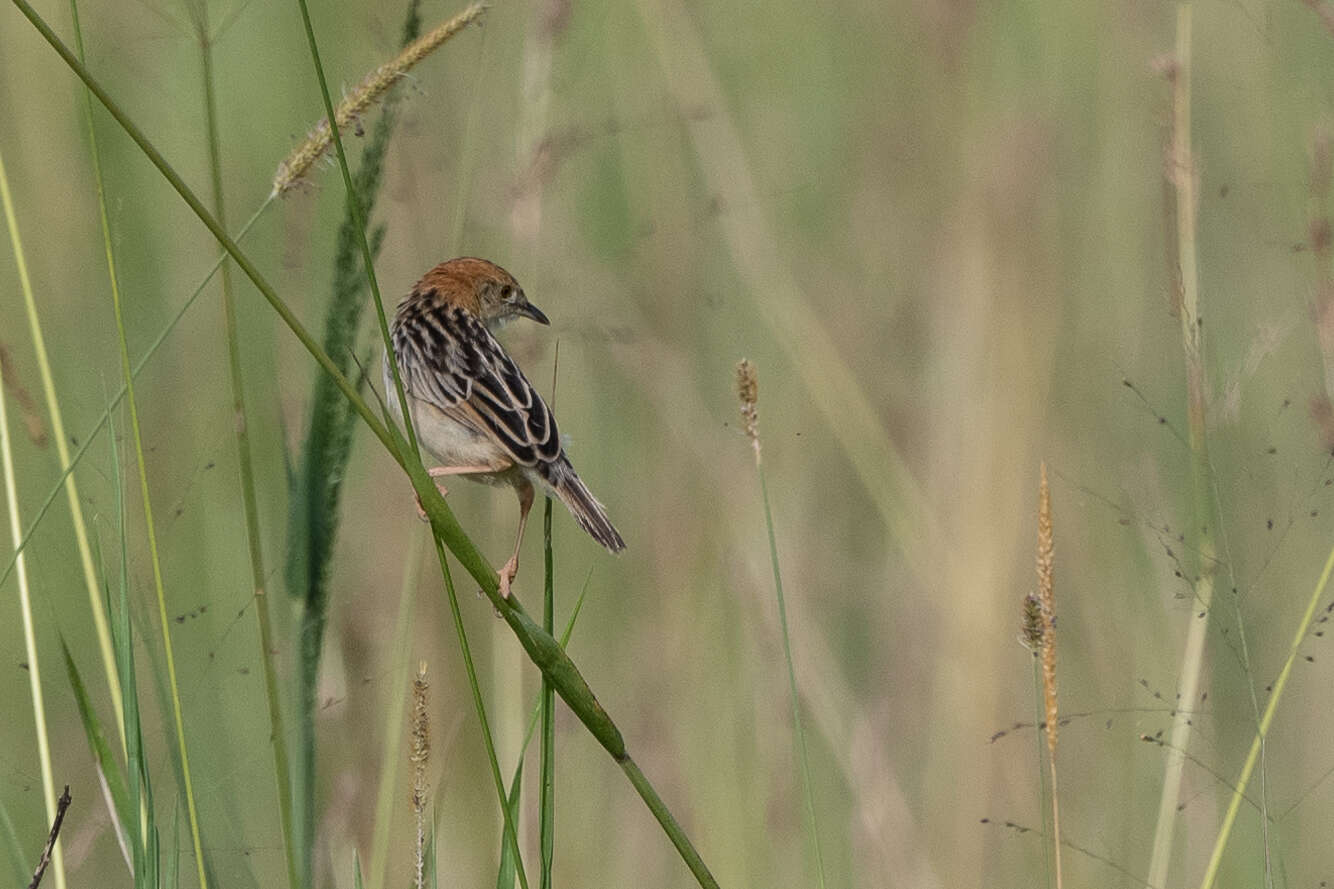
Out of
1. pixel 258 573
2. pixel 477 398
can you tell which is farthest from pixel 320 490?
pixel 477 398

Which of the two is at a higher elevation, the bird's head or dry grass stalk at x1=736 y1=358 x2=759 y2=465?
the bird's head

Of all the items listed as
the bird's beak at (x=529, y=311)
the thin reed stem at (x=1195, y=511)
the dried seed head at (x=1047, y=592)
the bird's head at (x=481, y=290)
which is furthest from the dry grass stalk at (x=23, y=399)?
the thin reed stem at (x=1195, y=511)

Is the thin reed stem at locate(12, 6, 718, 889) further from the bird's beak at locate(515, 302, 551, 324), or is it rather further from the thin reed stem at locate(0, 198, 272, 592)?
the bird's beak at locate(515, 302, 551, 324)

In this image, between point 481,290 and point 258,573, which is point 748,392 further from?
point 481,290

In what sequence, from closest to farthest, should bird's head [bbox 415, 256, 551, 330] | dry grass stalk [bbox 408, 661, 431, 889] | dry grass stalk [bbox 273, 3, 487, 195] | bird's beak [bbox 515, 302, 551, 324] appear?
dry grass stalk [bbox 408, 661, 431, 889], dry grass stalk [bbox 273, 3, 487, 195], bird's head [bbox 415, 256, 551, 330], bird's beak [bbox 515, 302, 551, 324]

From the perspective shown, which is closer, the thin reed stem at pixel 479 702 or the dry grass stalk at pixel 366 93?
the thin reed stem at pixel 479 702

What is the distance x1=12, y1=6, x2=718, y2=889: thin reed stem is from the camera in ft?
5.00

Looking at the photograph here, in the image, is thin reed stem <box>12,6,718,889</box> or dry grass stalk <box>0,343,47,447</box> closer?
thin reed stem <box>12,6,718,889</box>

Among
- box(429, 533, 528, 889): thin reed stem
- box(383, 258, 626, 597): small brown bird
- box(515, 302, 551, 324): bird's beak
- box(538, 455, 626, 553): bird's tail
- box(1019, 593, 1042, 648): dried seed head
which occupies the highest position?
box(515, 302, 551, 324): bird's beak

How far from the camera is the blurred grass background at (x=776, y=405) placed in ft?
13.6

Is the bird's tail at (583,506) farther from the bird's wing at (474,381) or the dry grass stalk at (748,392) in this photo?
the dry grass stalk at (748,392)

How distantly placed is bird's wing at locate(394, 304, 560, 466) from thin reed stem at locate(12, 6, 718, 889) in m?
1.42

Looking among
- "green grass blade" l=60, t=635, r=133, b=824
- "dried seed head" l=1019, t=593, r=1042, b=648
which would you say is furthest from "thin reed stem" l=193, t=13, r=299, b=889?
"dried seed head" l=1019, t=593, r=1042, b=648

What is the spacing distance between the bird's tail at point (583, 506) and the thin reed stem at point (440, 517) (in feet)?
4.65
